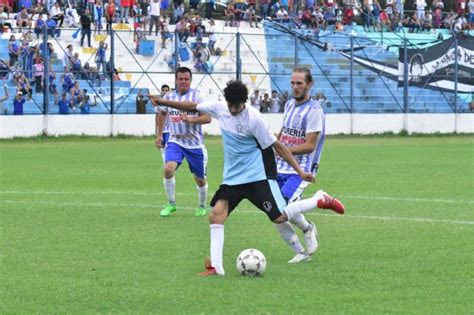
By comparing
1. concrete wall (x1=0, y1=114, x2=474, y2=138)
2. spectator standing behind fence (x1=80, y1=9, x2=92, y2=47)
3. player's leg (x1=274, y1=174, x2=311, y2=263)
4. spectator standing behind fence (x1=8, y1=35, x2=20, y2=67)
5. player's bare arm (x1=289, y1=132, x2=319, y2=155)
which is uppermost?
spectator standing behind fence (x1=80, y1=9, x2=92, y2=47)

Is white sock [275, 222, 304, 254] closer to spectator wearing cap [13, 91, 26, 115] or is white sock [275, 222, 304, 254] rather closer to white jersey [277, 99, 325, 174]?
white jersey [277, 99, 325, 174]

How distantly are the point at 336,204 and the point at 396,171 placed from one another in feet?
53.2

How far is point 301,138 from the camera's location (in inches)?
500

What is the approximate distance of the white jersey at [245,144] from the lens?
1109cm

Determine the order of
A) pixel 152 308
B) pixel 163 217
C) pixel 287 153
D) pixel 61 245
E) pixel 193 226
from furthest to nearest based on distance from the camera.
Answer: pixel 163 217 → pixel 193 226 → pixel 61 245 → pixel 287 153 → pixel 152 308

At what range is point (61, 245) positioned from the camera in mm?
13258

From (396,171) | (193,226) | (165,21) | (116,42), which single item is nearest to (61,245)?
(193,226)

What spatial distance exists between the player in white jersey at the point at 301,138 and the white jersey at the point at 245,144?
112 centimetres

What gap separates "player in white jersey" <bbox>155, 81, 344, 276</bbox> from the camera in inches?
435

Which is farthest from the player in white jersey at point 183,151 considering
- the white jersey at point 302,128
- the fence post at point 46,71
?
the fence post at point 46,71

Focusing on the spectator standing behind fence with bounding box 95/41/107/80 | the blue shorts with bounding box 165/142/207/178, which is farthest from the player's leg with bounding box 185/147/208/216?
the spectator standing behind fence with bounding box 95/41/107/80

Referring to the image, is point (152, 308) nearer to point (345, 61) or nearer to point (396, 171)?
point (396, 171)

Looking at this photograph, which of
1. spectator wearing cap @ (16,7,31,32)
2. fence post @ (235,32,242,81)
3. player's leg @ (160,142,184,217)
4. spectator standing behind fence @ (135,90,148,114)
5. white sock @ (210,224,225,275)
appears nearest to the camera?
white sock @ (210,224,225,275)

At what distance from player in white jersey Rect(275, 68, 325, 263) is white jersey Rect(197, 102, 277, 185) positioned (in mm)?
1115
